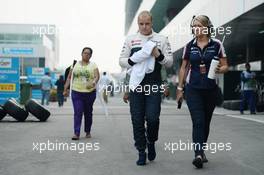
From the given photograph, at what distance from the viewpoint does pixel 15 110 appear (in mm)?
11969

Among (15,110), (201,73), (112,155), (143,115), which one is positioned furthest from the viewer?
(15,110)

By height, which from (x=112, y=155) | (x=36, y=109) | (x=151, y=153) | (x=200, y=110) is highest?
(x=200, y=110)

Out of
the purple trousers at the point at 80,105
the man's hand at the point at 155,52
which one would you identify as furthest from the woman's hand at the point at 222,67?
the purple trousers at the point at 80,105

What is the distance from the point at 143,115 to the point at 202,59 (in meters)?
0.98

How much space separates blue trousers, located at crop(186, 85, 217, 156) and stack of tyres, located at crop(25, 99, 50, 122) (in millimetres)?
6904

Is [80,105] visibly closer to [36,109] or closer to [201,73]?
[201,73]

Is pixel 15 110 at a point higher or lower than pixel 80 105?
lower

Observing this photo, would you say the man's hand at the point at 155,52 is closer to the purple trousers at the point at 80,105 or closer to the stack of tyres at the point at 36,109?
the purple trousers at the point at 80,105

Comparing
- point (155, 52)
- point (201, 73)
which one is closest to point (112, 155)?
point (155, 52)

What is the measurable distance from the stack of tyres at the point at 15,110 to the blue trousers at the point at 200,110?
7.13 meters

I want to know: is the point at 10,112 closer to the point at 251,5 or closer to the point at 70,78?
the point at 70,78

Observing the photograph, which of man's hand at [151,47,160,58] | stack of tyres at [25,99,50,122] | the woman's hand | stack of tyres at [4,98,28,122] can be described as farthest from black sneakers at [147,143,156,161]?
stack of tyres at [4,98,28,122]

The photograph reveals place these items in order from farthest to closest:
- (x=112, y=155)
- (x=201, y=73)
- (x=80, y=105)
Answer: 1. (x=80, y=105)
2. (x=112, y=155)
3. (x=201, y=73)

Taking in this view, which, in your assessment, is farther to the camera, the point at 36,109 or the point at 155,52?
the point at 36,109
